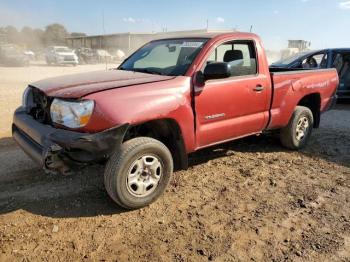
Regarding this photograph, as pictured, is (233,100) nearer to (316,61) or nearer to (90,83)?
(90,83)

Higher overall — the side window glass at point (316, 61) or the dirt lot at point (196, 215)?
the side window glass at point (316, 61)

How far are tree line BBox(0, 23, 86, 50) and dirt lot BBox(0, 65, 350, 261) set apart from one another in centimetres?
5088

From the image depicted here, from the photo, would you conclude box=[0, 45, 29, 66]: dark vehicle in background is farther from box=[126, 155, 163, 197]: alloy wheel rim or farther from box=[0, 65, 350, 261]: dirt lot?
box=[126, 155, 163, 197]: alloy wheel rim

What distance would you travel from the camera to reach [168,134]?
412 cm

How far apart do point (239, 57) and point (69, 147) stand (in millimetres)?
2669

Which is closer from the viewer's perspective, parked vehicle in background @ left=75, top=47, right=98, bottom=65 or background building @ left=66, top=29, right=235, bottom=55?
parked vehicle in background @ left=75, top=47, right=98, bottom=65

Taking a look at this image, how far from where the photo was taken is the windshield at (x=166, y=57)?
4.31 metres

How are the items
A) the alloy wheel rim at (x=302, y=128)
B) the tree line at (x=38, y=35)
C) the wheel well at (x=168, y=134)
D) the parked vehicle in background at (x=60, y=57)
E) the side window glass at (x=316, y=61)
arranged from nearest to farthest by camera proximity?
the wheel well at (x=168, y=134) < the alloy wheel rim at (x=302, y=128) < the side window glass at (x=316, y=61) < the parked vehicle in background at (x=60, y=57) < the tree line at (x=38, y=35)

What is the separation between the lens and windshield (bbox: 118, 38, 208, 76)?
14.1 feet

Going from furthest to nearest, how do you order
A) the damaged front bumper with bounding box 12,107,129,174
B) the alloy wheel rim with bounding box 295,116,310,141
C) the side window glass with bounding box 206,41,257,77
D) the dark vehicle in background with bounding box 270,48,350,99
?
the dark vehicle in background with bounding box 270,48,350,99 → the alloy wheel rim with bounding box 295,116,310,141 → the side window glass with bounding box 206,41,257,77 → the damaged front bumper with bounding box 12,107,129,174

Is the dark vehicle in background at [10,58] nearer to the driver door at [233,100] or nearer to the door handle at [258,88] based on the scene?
the driver door at [233,100]

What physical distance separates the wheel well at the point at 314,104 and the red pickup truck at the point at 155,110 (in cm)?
60

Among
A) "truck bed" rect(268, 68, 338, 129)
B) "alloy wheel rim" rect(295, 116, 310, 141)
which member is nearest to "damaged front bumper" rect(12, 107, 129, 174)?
"truck bed" rect(268, 68, 338, 129)

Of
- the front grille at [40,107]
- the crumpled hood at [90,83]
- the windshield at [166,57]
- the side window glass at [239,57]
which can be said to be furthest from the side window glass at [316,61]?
the front grille at [40,107]
